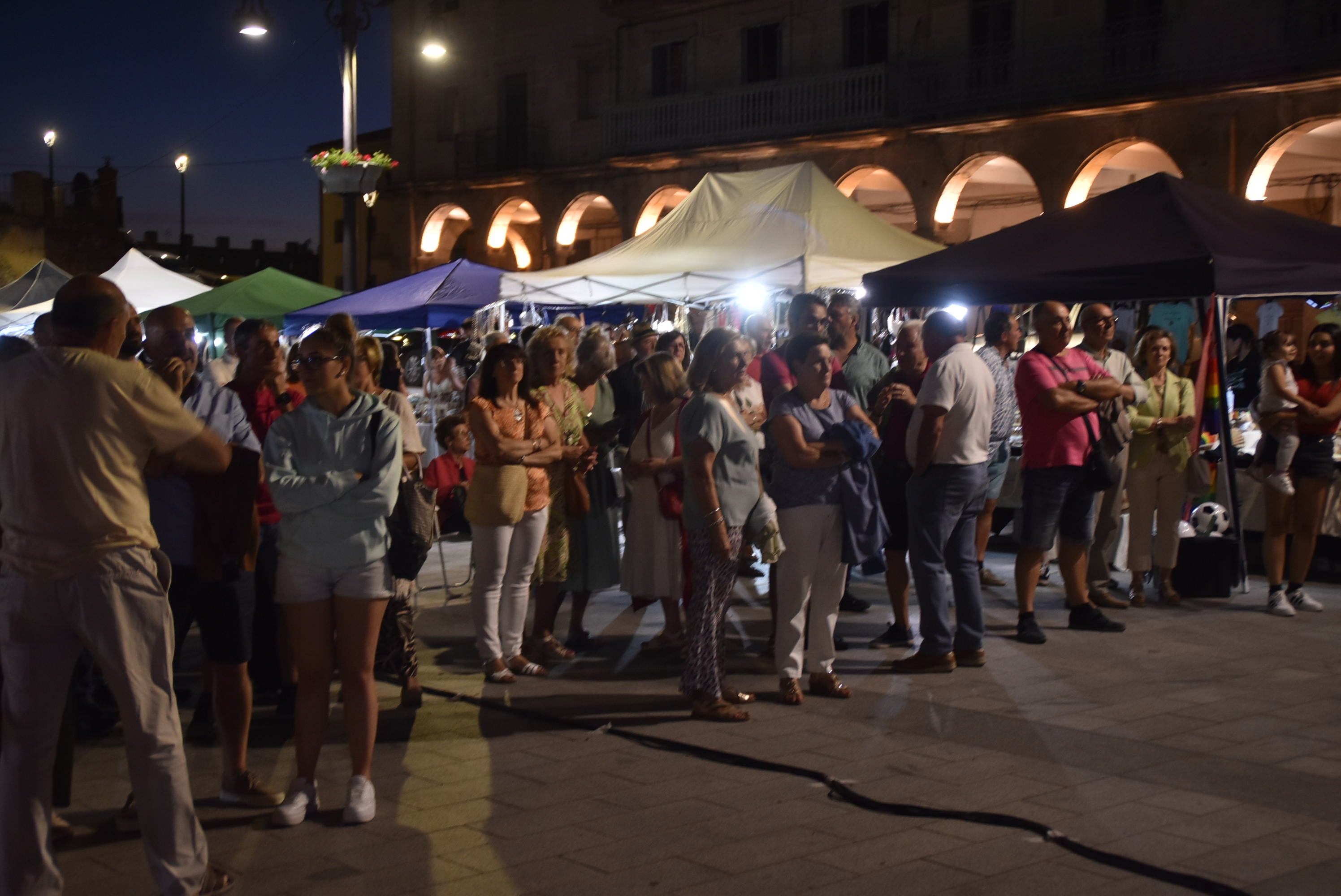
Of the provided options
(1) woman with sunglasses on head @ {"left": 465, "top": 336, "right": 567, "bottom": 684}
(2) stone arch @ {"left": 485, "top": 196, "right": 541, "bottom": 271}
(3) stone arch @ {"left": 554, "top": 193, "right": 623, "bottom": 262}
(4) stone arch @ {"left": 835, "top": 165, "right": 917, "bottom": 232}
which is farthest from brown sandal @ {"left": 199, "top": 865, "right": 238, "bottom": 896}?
(2) stone arch @ {"left": 485, "top": 196, "right": 541, "bottom": 271}

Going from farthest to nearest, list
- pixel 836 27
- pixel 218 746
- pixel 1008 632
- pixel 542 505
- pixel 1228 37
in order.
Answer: pixel 836 27 → pixel 1228 37 → pixel 1008 632 → pixel 542 505 → pixel 218 746

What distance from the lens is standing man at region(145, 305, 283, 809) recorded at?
475 cm

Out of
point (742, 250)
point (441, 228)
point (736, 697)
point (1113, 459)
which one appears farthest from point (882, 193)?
point (736, 697)

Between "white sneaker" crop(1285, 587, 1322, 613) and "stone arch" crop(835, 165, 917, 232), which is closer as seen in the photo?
"white sneaker" crop(1285, 587, 1322, 613)

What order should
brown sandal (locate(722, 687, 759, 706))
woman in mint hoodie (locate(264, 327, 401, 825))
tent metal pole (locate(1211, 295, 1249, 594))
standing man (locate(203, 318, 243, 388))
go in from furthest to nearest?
1. tent metal pole (locate(1211, 295, 1249, 594))
2. standing man (locate(203, 318, 243, 388))
3. brown sandal (locate(722, 687, 759, 706))
4. woman in mint hoodie (locate(264, 327, 401, 825))

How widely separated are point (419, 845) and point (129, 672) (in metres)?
1.21

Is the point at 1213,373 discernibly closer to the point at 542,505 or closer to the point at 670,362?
the point at 670,362

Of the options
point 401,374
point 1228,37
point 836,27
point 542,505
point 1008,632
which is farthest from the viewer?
point 836,27

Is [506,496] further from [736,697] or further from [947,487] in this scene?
[947,487]

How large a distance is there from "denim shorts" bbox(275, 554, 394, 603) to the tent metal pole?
5937mm

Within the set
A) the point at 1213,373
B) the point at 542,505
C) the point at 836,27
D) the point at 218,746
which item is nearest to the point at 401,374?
the point at 542,505

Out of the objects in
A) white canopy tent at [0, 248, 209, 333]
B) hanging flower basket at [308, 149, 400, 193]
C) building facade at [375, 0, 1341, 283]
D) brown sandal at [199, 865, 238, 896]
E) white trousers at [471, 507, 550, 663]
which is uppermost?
building facade at [375, 0, 1341, 283]

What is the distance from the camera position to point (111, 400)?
366cm

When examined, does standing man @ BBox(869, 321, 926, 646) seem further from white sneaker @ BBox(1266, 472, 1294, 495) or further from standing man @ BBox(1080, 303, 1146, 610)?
white sneaker @ BBox(1266, 472, 1294, 495)
